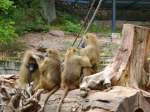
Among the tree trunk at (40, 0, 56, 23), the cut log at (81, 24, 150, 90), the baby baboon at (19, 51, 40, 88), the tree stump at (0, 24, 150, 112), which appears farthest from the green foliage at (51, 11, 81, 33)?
the cut log at (81, 24, 150, 90)

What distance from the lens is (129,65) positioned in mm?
6551

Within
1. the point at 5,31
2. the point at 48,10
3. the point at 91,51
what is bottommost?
the point at 5,31

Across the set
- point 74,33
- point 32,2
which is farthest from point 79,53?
point 32,2

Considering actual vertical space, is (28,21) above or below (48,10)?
below

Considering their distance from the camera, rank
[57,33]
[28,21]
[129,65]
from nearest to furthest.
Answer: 1. [129,65]
2. [57,33]
3. [28,21]

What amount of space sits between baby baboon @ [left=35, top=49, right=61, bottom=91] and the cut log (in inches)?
52.9

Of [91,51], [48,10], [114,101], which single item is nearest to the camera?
[114,101]

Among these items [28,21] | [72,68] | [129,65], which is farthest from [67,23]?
[129,65]

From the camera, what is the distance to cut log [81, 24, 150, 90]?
21.0 feet

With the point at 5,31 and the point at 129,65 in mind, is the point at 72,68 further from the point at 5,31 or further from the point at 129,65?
the point at 5,31

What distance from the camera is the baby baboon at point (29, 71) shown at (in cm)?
832

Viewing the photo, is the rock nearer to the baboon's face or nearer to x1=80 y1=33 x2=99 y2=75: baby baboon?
x1=80 y1=33 x2=99 y2=75: baby baboon

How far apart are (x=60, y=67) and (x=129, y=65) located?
1592 millimetres

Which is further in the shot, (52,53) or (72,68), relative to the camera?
(52,53)
